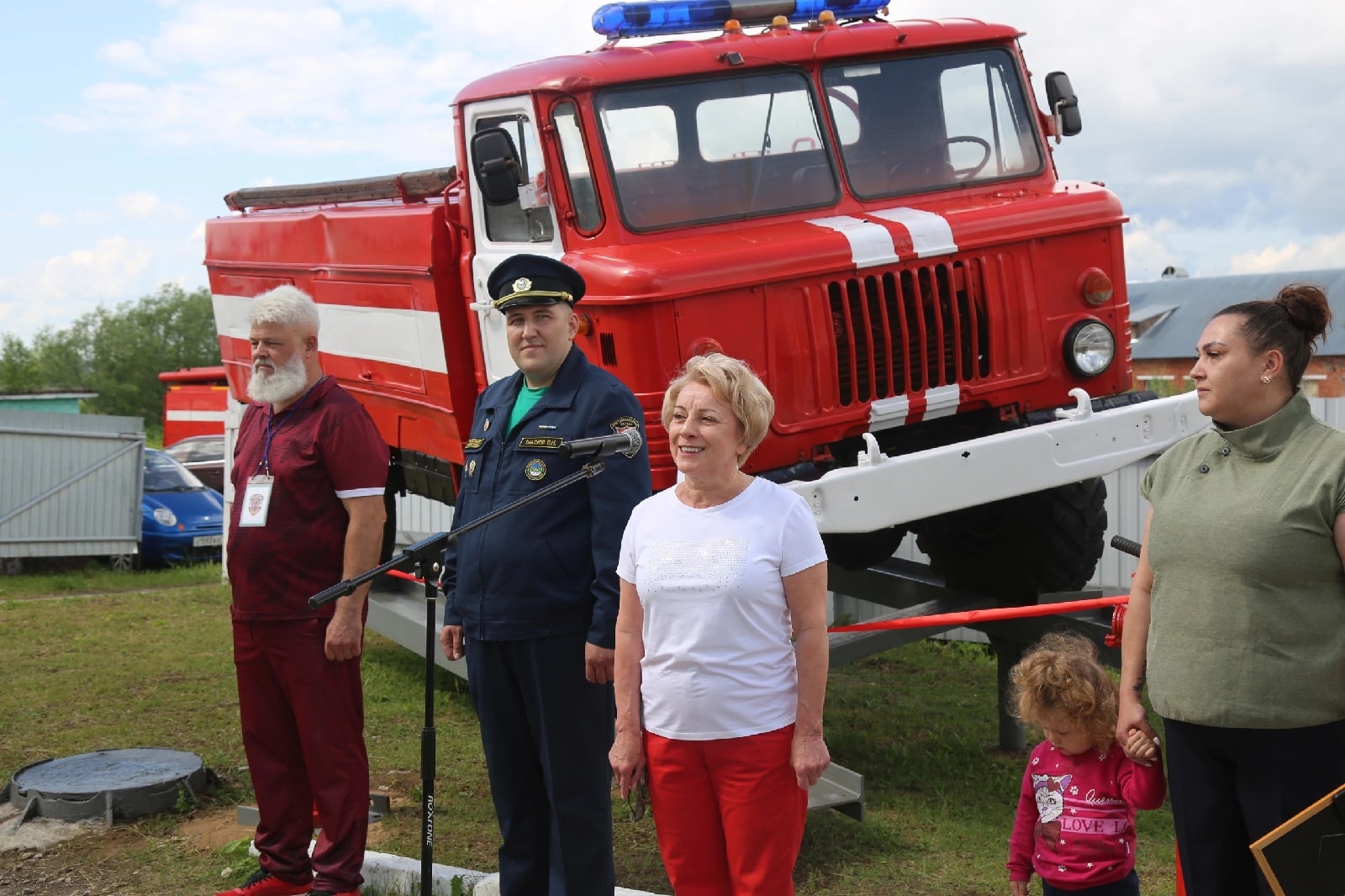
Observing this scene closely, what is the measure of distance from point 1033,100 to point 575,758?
4669mm

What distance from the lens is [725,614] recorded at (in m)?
3.32

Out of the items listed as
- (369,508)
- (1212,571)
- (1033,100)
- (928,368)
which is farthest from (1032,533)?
(1212,571)

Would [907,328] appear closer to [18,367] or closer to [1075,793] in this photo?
[1075,793]

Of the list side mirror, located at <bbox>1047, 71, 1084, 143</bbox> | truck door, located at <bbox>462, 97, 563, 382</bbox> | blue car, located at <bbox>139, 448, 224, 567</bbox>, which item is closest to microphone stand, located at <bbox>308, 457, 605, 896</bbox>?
truck door, located at <bbox>462, 97, 563, 382</bbox>

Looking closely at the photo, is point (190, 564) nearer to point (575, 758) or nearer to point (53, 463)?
point (53, 463)

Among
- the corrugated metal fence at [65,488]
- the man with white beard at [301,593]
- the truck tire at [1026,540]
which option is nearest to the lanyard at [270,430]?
the man with white beard at [301,593]

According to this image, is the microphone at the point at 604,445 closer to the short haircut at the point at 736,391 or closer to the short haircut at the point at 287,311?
the short haircut at the point at 736,391

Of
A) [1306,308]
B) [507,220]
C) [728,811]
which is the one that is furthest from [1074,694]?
[507,220]

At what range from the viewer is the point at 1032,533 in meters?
7.27

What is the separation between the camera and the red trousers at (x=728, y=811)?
334cm

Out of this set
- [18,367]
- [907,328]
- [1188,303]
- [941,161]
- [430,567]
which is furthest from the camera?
[18,367]

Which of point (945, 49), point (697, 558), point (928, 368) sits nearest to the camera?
point (697, 558)

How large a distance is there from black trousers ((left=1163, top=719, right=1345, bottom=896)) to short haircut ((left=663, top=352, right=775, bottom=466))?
1.14m

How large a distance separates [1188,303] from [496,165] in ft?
150
